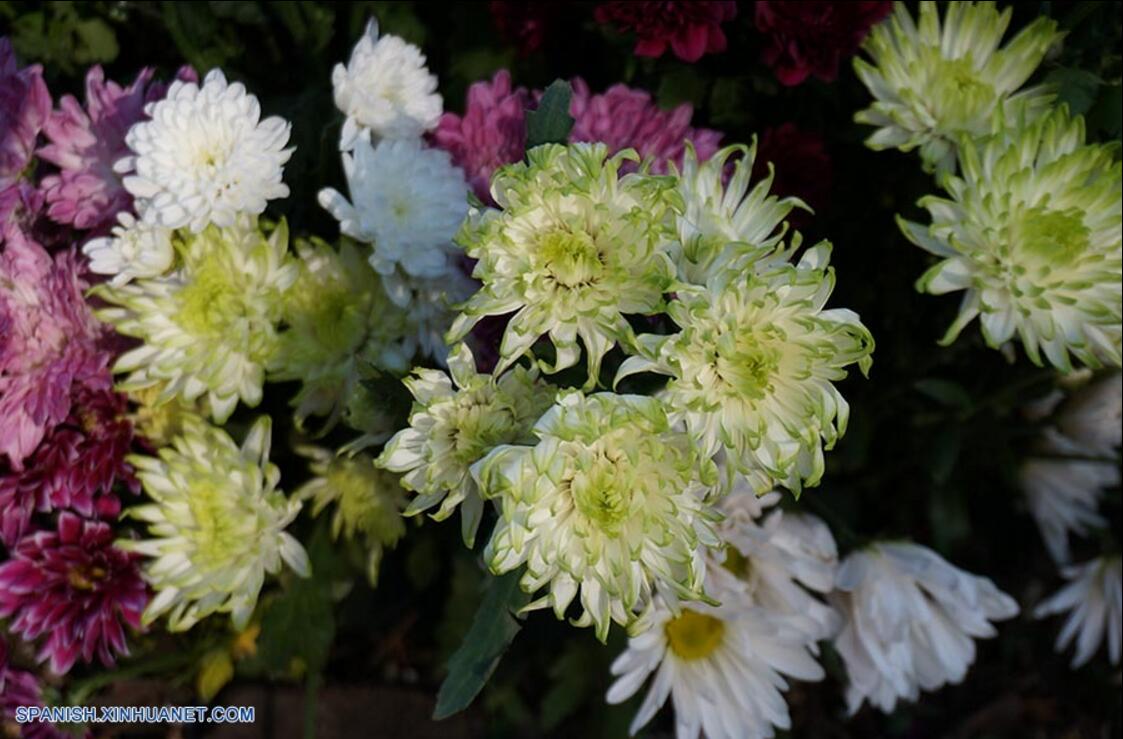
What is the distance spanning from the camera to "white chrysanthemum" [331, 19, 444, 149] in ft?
3.66

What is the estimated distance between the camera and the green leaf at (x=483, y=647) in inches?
38.1

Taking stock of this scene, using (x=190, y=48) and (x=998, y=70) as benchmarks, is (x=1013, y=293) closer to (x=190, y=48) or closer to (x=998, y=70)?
(x=998, y=70)

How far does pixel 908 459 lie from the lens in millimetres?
1627

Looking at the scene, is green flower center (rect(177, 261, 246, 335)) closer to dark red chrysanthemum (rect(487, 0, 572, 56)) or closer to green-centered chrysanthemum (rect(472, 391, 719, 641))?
green-centered chrysanthemum (rect(472, 391, 719, 641))

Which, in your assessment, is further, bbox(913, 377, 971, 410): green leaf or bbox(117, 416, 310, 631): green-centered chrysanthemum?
bbox(913, 377, 971, 410): green leaf

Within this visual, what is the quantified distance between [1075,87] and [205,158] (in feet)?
3.18

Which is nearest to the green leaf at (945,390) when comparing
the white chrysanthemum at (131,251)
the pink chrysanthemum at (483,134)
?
the pink chrysanthemum at (483,134)

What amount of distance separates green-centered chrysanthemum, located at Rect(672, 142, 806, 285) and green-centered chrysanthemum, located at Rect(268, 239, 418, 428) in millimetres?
340

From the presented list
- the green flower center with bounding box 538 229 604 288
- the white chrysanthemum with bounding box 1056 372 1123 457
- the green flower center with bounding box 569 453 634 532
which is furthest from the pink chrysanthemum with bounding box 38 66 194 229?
the white chrysanthemum with bounding box 1056 372 1123 457

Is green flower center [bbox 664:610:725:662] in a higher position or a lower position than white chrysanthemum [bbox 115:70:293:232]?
lower

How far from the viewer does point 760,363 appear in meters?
0.84

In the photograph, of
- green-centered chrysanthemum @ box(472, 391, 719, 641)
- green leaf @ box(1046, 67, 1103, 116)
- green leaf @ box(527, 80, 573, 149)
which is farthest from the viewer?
green leaf @ box(1046, 67, 1103, 116)

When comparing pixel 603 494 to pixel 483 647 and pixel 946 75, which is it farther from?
pixel 946 75

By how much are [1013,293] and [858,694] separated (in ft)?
2.05
